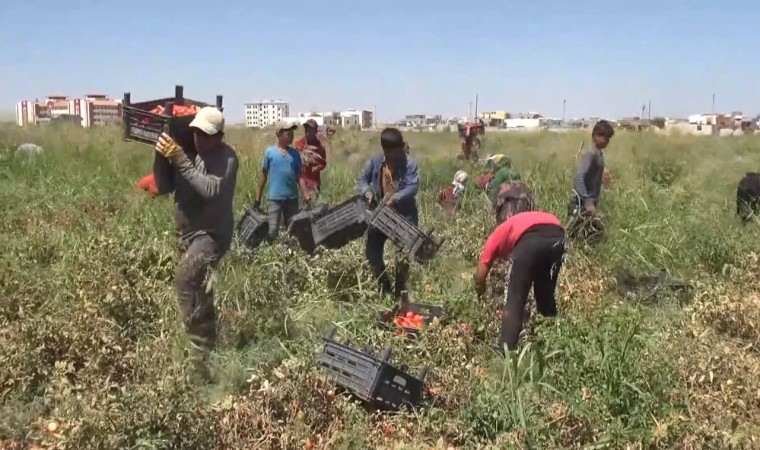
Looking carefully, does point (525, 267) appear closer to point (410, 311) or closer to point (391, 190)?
point (410, 311)

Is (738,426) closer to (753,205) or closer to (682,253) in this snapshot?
(682,253)

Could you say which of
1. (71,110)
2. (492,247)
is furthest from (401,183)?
(71,110)

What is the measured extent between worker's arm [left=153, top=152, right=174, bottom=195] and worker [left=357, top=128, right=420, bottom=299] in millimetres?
1809

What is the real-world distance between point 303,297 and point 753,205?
520cm

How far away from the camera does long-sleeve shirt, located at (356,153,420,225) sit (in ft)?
18.9

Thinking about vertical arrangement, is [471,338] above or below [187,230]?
below

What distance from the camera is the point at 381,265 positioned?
19.5ft

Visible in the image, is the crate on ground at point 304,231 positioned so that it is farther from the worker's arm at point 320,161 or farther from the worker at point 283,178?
the worker's arm at point 320,161

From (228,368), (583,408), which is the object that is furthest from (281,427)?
(583,408)

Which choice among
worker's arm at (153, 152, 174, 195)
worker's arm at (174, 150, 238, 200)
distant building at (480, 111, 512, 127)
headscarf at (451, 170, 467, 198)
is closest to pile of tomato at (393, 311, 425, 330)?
worker's arm at (174, 150, 238, 200)

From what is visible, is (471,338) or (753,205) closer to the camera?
(471,338)

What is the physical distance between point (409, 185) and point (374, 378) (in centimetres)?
230

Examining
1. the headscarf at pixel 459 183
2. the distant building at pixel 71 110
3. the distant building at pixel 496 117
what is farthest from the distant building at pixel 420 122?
the headscarf at pixel 459 183

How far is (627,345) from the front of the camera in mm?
3977
